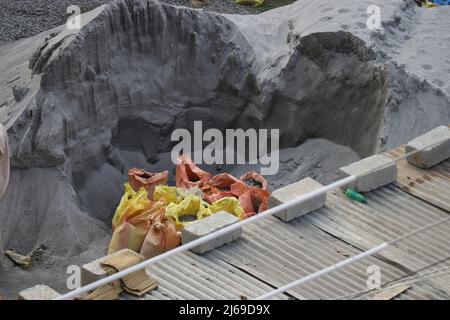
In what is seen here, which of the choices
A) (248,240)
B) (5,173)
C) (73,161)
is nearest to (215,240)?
(248,240)

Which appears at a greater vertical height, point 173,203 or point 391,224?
point 391,224

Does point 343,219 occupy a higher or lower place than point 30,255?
higher

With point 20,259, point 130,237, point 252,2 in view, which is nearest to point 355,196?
point 130,237

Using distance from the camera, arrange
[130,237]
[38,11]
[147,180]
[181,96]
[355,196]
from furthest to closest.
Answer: [38,11] < [181,96] < [147,180] < [130,237] < [355,196]

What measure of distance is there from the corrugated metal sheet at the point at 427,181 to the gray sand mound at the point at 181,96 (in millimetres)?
1395

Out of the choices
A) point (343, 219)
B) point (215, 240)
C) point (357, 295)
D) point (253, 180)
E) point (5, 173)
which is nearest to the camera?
point (357, 295)

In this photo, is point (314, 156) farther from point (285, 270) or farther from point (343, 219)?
point (285, 270)

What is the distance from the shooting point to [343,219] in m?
8.59

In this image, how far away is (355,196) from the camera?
29.0 feet

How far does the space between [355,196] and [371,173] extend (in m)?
0.25

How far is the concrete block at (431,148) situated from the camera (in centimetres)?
932

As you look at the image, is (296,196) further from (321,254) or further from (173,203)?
(173,203)

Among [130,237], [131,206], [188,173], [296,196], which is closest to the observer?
[296,196]
